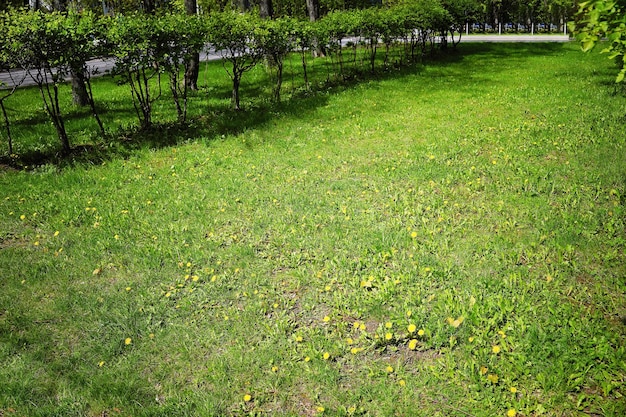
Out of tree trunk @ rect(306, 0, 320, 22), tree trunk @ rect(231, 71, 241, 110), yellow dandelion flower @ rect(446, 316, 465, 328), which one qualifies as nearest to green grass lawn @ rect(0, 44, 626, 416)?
yellow dandelion flower @ rect(446, 316, 465, 328)

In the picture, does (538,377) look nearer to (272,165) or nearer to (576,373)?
(576,373)

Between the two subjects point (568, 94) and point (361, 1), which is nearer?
point (568, 94)

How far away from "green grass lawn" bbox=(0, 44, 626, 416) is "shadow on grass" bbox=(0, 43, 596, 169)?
22 centimetres

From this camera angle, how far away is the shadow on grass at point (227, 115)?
8.45 metres

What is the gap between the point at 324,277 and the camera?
4.48 metres

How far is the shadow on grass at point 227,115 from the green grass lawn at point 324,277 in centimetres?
22

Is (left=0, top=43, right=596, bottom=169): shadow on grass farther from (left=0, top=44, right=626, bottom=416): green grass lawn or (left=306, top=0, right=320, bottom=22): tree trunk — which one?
(left=306, top=0, right=320, bottom=22): tree trunk

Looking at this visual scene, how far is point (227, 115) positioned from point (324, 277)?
23.2 ft

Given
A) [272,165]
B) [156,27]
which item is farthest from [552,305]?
[156,27]

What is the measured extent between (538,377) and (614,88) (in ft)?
38.5

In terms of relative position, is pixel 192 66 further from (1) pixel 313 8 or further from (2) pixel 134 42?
(1) pixel 313 8

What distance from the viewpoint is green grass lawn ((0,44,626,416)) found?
10.4ft

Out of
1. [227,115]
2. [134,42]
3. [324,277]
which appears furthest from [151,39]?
Result: [324,277]

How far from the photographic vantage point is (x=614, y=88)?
11.9m
